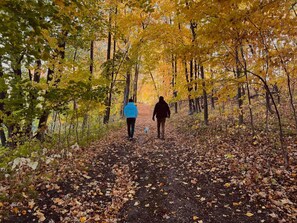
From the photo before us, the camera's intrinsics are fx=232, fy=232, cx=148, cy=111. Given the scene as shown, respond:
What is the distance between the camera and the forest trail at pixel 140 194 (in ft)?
15.1

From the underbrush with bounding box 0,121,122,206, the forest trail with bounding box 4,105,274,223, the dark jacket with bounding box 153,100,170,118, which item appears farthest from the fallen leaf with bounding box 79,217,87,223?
the dark jacket with bounding box 153,100,170,118

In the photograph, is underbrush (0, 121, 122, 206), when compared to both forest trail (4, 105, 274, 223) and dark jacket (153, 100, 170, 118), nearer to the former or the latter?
forest trail (4, 105, 274, 223)

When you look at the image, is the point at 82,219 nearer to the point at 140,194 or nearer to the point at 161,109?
the point at 140,194

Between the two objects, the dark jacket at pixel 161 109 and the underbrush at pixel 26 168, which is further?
the dark jacket at pixel 161 109

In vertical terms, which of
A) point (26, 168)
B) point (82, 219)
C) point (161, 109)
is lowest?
point (82, 219)

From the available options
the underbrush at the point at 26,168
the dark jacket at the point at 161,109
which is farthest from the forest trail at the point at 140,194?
the dark jacket at the point at 161,109

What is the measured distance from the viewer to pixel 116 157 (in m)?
8.84

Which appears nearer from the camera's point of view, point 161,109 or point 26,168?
point 26,168

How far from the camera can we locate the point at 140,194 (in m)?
5.71

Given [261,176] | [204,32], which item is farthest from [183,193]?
[204,32]

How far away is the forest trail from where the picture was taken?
461 centimetres

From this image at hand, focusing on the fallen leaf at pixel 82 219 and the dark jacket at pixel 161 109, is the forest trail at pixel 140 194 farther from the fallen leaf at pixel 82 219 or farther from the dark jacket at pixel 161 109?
the dark jacket at pixel 161 109

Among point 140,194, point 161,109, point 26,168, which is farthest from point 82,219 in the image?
point 161,109

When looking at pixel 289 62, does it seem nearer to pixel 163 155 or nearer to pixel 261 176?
pixel 261 176
